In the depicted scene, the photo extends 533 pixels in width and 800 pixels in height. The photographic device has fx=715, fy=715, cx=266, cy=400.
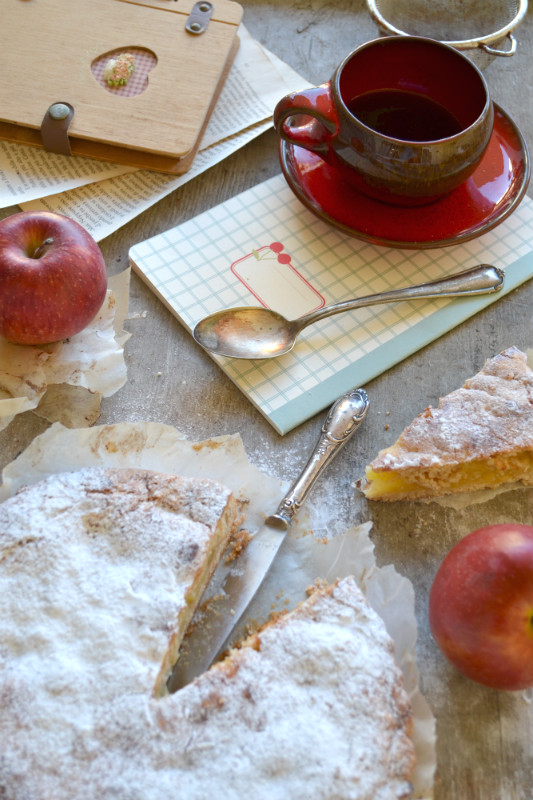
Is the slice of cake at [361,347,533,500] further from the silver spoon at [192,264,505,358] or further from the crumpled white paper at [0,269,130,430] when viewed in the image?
the crumpled white paper at [0,269,130,430]

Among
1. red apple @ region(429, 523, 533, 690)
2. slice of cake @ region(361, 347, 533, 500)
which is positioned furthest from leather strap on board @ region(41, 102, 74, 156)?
red apple @ region(429, 523, 533, 690)

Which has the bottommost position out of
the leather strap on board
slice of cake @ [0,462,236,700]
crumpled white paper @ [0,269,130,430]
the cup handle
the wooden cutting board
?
crumpled white paper @ [0,269,130,430]

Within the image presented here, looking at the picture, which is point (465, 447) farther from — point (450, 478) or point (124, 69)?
point (124, 69)

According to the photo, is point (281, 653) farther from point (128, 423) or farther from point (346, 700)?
point (128, 423)

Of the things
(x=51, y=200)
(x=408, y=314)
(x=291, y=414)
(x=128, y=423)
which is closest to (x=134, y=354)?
(x=128, y=423)

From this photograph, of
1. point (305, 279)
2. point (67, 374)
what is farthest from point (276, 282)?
point (67, 374)

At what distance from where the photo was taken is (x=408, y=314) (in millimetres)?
1628

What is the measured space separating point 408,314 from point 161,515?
75 centimetres

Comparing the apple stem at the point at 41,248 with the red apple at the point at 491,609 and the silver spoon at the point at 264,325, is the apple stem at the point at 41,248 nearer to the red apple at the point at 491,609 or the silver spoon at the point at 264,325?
the silver spoon at the point at 264,325

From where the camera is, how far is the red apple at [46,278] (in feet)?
4.68

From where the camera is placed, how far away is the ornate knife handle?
1.33 metres

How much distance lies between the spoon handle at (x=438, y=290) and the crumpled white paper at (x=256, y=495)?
36 centimetres

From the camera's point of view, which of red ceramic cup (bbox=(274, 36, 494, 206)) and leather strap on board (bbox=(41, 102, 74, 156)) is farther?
leather strap on board (bbox=(41, 102, 74, 156))

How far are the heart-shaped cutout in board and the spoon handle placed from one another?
79cm
